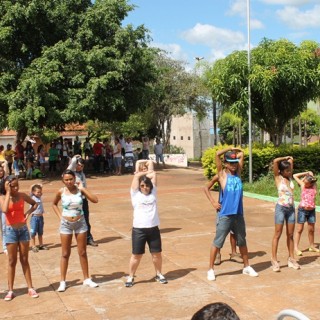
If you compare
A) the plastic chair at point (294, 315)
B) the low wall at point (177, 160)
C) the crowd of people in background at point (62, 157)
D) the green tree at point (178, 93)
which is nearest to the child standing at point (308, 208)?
the plastic chair at point (294, 315)

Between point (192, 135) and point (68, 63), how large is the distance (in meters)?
23.2

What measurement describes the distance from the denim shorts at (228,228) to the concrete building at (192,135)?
114 feet

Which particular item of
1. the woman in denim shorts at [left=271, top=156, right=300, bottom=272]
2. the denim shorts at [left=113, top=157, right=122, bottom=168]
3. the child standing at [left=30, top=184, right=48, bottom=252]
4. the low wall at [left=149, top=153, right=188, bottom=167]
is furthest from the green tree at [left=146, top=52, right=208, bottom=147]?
the woman in denim shorts at [left=271, top=156, right=300, bottom=272]

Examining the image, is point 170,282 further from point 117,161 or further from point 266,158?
point 117,161

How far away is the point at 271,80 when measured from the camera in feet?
52.8

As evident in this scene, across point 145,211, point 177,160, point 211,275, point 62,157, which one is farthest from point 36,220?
point 177,160

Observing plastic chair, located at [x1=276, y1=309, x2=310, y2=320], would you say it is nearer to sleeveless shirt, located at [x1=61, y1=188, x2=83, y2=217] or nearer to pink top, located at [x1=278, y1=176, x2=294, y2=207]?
sleeveless shirt, located at [x1=61, y1=188, x2=83, y2=217]

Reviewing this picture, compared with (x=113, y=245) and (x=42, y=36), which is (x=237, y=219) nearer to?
(x=113, y=245)

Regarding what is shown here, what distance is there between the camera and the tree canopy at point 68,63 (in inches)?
784

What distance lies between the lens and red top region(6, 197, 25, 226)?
19.8 feet

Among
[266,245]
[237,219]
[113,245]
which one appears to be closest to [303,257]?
[266,245]

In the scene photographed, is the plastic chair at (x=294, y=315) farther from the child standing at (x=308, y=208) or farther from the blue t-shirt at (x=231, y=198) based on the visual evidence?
the child standing at (x=308, y=208)

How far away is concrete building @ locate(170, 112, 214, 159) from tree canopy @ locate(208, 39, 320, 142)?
23772 mm

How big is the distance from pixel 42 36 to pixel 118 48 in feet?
10.9
